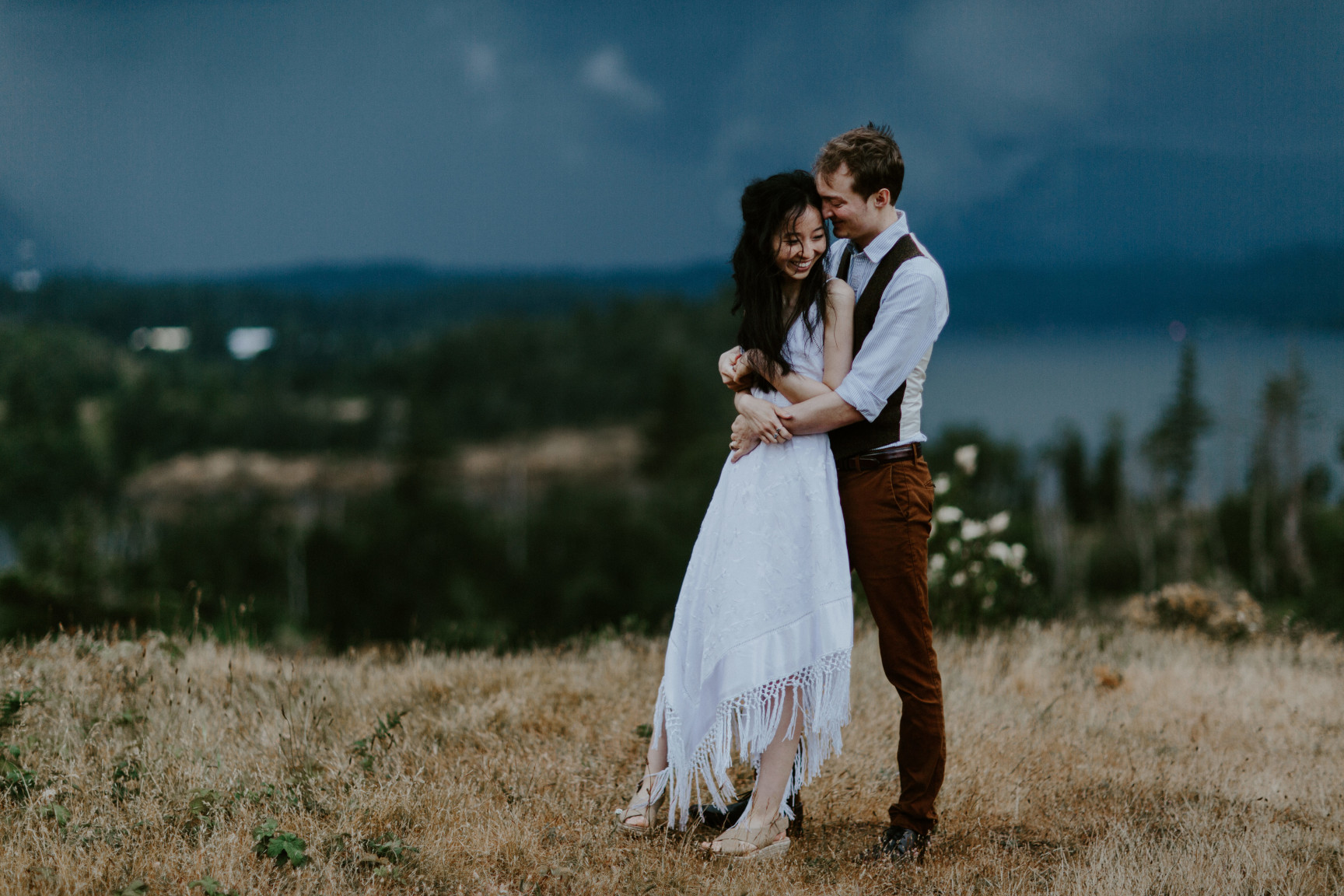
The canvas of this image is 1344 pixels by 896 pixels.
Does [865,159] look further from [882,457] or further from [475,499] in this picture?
[475,499]

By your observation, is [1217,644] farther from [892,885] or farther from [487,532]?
[487,532]

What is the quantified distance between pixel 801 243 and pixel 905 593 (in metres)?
1.23

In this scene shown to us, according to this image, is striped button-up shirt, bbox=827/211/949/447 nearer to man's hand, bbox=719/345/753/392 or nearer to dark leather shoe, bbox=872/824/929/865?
man's hand, bbox=719/345/753/392

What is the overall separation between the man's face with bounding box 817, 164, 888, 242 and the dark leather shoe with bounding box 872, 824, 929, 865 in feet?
7.01

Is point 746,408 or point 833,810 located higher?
point 746,408

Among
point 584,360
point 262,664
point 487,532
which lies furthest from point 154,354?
point 262,664

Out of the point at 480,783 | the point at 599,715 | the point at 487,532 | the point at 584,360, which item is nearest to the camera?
the point at 480,783

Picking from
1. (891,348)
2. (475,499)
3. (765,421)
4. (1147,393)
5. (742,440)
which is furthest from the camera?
(1147,393)

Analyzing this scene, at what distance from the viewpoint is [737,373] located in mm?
3652

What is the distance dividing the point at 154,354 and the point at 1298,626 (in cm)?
16937

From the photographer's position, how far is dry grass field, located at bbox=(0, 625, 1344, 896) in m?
3.47

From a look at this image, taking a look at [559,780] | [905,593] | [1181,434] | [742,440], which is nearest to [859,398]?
[742,440]

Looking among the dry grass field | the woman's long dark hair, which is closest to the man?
the woman's long dark hair

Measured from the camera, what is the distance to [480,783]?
4191 millimetres
